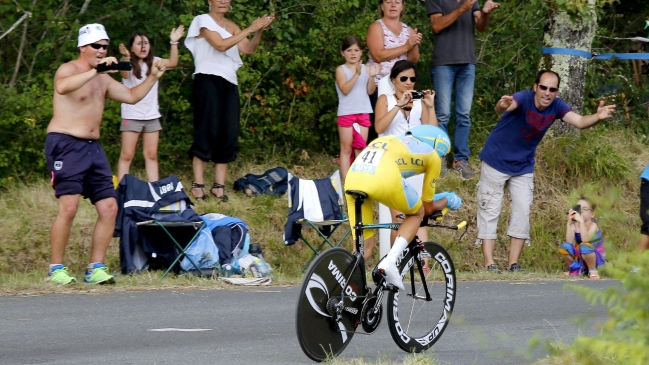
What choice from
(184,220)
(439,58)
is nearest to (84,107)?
(184,220)

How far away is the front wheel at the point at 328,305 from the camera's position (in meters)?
6.03

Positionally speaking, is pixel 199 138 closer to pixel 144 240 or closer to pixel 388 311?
pixel 144 240

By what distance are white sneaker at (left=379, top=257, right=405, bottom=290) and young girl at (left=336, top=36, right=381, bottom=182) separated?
601 cm

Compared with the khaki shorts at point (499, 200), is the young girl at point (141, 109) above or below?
above

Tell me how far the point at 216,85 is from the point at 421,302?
594 centimetres

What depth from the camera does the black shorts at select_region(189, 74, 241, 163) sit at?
→ 40.1ft

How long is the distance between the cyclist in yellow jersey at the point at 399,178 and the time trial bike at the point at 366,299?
9 cm

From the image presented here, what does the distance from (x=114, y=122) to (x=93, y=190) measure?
150 inches

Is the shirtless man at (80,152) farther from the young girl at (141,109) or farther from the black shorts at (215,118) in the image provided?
the black shorts at (215,118)

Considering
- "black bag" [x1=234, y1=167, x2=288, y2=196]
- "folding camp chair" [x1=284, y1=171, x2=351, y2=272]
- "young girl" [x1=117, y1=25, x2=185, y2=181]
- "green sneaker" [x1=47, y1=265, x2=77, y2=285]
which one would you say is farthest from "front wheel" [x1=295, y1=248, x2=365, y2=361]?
"black bag" [x1=234, y1=167, x2=288, y2=196]

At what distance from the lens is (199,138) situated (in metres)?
12.4

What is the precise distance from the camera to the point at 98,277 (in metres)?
9.42

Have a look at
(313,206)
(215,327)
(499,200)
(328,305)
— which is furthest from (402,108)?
(328,305)

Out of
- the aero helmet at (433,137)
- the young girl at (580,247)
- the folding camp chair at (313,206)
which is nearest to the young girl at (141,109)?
the folding camp chair at (313,206)
